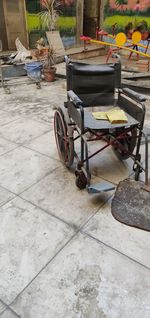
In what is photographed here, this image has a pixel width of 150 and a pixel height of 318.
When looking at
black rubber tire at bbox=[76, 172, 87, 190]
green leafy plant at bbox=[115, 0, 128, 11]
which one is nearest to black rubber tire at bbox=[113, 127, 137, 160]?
black rubber tire at bbox=[76, 172, 87, 190]

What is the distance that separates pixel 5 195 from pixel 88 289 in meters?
1.13

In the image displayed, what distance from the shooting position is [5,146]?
10.1ft

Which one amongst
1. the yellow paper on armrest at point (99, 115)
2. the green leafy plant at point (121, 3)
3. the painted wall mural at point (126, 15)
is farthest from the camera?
the green leafy plant at point (121, 3)

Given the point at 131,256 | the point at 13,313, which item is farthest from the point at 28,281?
the point at 131,256

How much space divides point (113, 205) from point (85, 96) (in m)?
1.22

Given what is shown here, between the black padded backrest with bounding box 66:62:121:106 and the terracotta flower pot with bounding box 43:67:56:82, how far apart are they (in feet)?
9.51

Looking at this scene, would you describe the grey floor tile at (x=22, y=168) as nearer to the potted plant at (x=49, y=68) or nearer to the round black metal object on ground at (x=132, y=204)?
the round black metal object on ground at (x=132, y=204)

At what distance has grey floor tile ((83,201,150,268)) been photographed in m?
1.73

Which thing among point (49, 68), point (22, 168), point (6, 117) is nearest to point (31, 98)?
point (6, 117)

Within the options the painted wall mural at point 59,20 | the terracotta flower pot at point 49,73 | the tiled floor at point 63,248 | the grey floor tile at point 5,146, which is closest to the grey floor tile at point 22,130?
the grey floor tile at point 5,146

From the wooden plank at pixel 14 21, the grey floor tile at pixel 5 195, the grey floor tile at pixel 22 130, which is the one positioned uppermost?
the wooden plank at pixel 14 21

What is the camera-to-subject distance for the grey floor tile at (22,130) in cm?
327

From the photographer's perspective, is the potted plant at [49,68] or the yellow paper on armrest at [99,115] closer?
the yellow paper on armrest at [99,115]

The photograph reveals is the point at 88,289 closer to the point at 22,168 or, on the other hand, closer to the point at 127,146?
the point at 22,168
